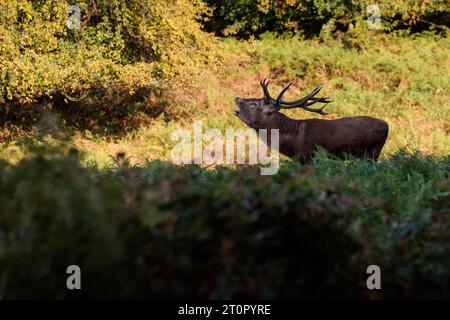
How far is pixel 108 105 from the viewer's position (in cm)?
2122

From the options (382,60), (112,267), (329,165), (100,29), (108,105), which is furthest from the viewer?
(382,60)

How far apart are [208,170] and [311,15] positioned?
18682 millimetres

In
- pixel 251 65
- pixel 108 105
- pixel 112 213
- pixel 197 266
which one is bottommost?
pixel 197 266

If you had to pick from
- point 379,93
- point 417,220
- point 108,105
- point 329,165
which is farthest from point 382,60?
point 417,220

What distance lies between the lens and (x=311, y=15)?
86.0ft

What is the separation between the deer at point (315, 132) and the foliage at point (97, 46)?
6082 mm

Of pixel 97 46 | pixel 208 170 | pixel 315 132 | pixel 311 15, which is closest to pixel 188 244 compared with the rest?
pixel 208 170

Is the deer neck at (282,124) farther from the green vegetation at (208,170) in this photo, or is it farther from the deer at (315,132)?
the green vegetation at (208,170)

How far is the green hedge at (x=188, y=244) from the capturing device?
3227 millimetres

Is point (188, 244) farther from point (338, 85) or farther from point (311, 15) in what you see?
point (311, 15)

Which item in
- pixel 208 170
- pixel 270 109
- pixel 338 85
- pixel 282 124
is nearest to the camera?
pixel 208 170

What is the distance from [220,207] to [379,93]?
62.4ft
